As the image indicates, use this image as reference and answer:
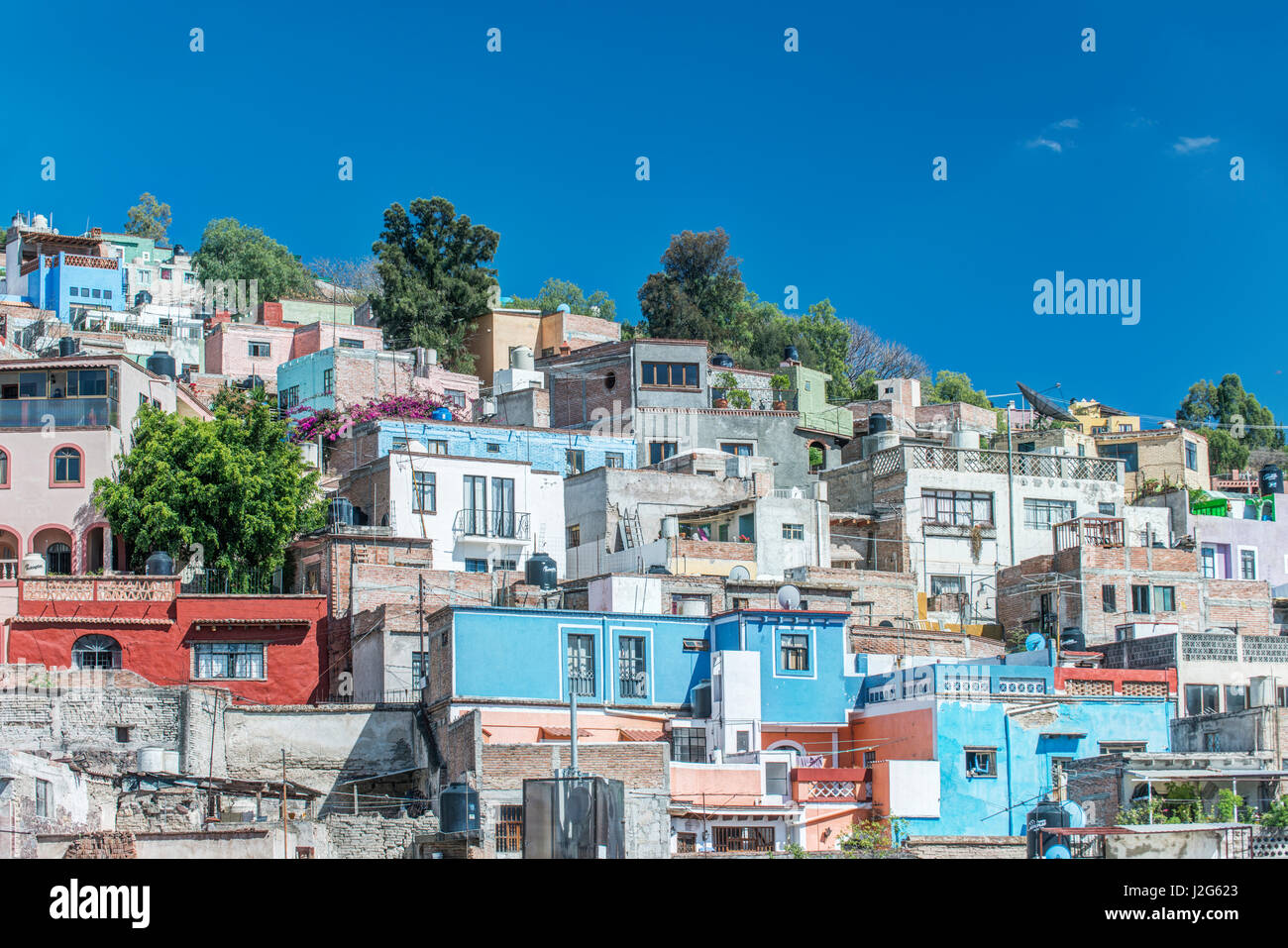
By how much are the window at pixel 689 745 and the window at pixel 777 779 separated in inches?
76.7

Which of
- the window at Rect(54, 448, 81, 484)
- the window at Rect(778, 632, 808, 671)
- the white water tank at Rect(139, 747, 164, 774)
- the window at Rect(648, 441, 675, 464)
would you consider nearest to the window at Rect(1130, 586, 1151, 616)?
the window at Rect(778, 632, 808, 671)

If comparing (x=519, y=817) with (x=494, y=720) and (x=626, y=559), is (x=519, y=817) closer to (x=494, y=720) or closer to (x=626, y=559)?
(x=494, y=720)

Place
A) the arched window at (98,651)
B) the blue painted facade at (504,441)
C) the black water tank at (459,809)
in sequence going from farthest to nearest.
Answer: the blue painted facade at (504,441), the arched window at (98,651), the black water tank at (459,809)

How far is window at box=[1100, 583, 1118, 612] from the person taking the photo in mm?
48562

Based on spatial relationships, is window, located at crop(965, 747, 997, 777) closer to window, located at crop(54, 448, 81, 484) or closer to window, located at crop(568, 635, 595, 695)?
window, located at crop(568, 635, 595, 695)

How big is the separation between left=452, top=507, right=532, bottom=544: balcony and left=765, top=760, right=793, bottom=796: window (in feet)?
50.5

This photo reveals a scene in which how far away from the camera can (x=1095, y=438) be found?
221 feet

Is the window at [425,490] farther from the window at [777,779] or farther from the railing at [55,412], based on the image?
the window at [777,779]

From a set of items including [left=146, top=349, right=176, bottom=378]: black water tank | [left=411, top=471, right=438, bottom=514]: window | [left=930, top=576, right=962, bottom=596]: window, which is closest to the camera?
[left=411, top=471, right=438, bottom=514]: window

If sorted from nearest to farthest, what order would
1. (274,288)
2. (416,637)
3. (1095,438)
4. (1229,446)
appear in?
(416,637) → (1095,438) → (1229,446) → (274,288)

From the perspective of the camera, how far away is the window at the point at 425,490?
4847 centimetres

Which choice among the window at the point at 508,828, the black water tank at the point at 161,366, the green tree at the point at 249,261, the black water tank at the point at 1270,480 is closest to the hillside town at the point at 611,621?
the window at the point at 508,828

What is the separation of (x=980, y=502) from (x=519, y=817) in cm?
2671
